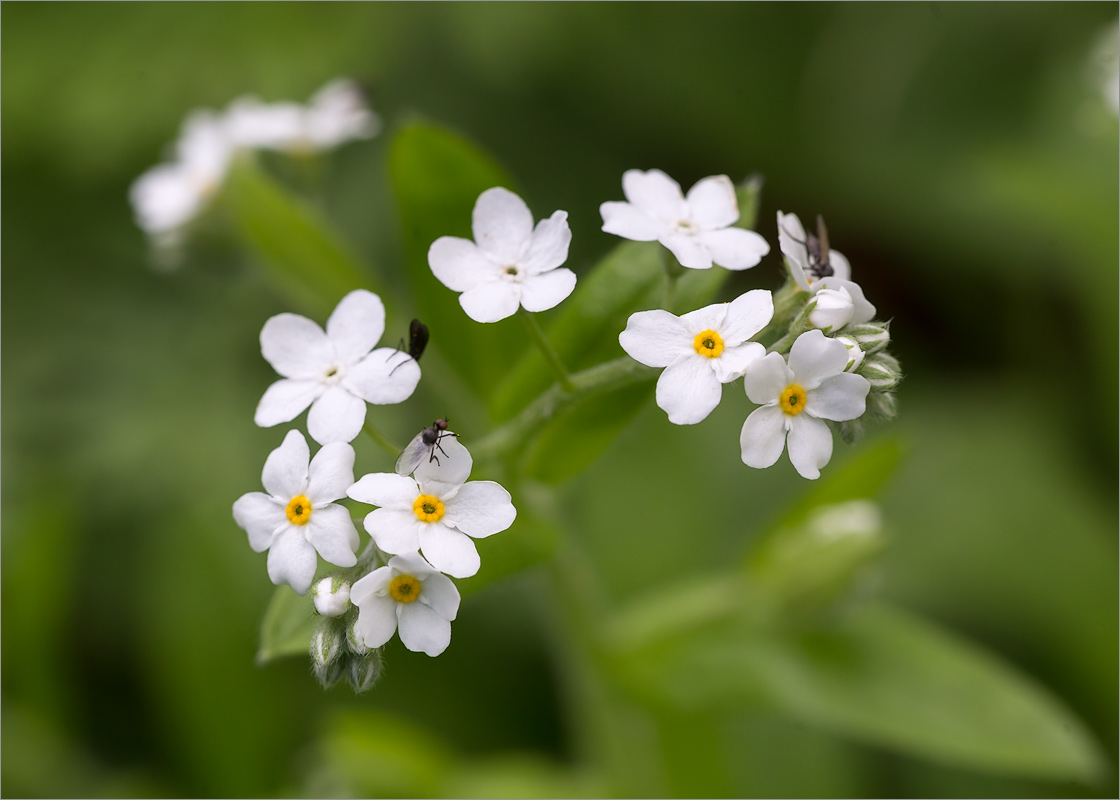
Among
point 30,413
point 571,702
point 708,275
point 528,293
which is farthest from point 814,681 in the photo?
point 30,413

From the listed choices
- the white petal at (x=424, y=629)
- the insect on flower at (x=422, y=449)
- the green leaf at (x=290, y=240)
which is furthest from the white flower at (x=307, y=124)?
the white petal at (x=424, y=629)

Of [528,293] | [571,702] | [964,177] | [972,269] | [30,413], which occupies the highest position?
[528,293]

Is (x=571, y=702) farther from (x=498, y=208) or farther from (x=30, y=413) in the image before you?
(x=30, y=413)

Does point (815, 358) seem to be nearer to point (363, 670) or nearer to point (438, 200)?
point (363, 670)

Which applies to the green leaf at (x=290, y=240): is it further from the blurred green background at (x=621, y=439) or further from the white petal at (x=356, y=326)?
the white petal at (x=356, y=326)

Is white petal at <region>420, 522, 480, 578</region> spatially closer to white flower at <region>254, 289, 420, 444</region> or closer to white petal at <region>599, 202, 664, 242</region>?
white flower at <region>254, 289, 420, 444</region>

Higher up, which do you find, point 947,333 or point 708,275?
point 708,275

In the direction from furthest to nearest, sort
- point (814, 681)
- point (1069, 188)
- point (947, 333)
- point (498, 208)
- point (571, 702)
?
point (947, 333), point (1069, 188), point (571, 702), point (814, 681), point (498, 208)
